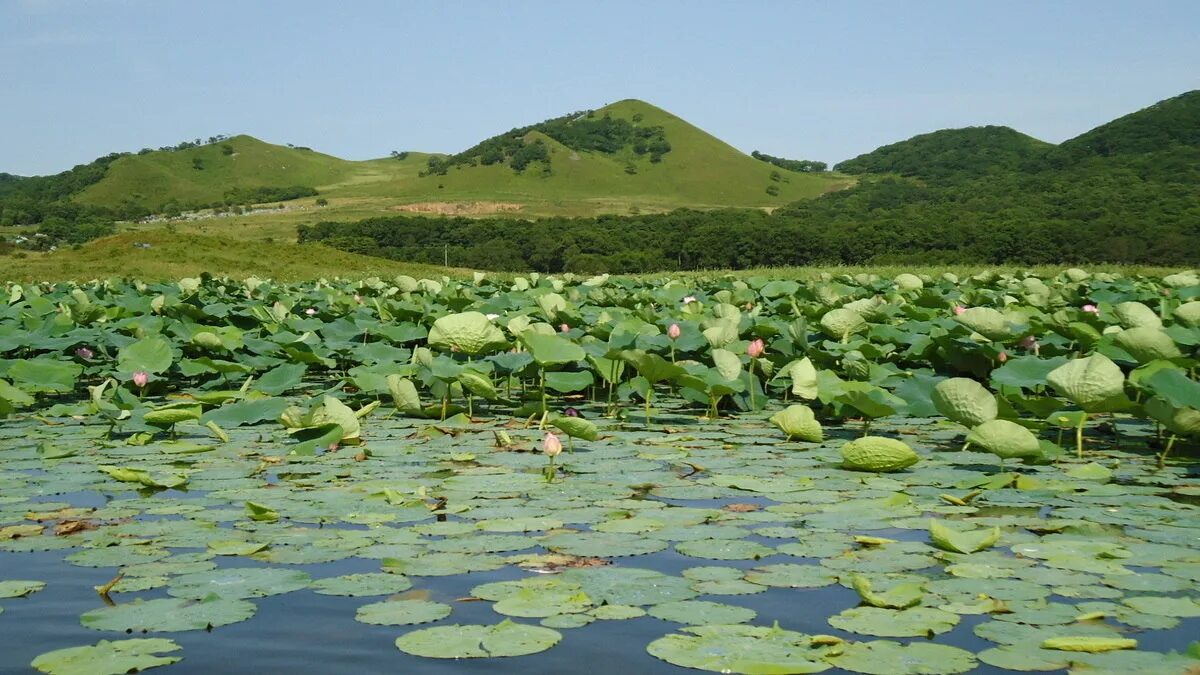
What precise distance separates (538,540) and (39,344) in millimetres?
4669

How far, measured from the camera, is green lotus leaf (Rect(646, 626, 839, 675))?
6.32 ft

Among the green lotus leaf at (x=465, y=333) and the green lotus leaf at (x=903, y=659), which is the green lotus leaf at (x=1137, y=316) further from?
the green lotus leaf at (x=903, y=659)

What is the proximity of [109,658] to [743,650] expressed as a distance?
117 cm

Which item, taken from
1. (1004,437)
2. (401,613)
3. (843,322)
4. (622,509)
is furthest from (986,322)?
(401,613)

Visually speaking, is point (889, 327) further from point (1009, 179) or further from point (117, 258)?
point (1009, 179)

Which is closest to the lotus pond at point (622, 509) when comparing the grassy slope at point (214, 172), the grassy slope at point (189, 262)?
the grassy slope at point (189, 262)

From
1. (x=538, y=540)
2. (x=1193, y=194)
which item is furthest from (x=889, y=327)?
(x=1193, y=194)

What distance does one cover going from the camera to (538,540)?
290 centimetres

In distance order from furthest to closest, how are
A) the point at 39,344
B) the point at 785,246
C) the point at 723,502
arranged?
the point at 785,246 < the point at 39,344 < the point at 723,502

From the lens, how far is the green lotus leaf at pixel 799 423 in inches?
174

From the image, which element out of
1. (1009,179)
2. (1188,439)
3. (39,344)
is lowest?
(1188,439)

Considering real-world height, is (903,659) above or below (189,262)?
below

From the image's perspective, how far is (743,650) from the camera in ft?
6.62

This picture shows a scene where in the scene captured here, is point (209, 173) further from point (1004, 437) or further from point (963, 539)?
point (963, 539)
